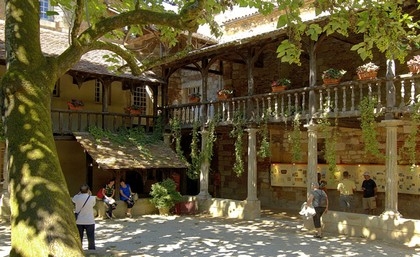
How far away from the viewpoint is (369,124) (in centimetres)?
1158

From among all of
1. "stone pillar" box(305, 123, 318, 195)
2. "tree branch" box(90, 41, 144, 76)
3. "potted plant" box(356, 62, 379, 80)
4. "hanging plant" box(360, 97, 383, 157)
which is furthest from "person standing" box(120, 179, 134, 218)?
"tree branch" box(90, 41, 144, 76)

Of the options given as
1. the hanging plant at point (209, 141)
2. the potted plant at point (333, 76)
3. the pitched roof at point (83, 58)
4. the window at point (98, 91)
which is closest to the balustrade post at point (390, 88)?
the potted plant at point (333, 76)

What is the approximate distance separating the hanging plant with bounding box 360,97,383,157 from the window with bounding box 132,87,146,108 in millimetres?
11699

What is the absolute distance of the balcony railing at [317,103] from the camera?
11.6 metres

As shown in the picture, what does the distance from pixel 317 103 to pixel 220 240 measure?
16.8 ft

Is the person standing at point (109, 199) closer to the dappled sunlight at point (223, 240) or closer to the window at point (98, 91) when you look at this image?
the dappled sunlight at point (223, 240)

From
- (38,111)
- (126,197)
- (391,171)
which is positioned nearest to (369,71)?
(391,171)

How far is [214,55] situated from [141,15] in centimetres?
1050

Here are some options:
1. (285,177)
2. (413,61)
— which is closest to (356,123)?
(413,61)

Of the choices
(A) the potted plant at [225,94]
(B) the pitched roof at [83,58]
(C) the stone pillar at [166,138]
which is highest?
(B) the pitched roof at [83,58]

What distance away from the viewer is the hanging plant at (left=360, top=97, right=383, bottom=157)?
11492 mm

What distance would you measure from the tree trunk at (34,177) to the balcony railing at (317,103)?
874cm

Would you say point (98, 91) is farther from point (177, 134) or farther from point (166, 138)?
point (177, 134)

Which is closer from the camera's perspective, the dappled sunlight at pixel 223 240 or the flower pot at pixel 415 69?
the dappled sunlight at pixel 223 240
